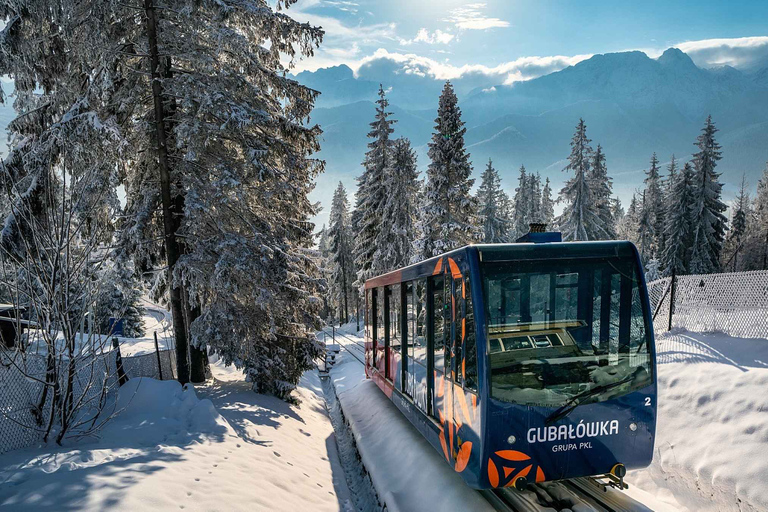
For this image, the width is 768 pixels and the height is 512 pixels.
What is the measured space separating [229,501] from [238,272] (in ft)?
17.3

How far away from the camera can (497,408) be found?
5527 millimetres

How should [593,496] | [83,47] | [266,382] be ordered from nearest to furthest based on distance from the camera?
[593,496]
[83,47]
[266,382]

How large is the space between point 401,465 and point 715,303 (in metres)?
8.24

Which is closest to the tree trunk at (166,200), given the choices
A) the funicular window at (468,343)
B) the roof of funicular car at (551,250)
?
the funicular window at (468,343)

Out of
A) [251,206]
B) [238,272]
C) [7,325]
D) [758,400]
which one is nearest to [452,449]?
[758,400]

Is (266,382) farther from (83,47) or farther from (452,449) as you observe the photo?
(83,47)

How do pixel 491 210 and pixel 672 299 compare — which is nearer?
pixel 672 299

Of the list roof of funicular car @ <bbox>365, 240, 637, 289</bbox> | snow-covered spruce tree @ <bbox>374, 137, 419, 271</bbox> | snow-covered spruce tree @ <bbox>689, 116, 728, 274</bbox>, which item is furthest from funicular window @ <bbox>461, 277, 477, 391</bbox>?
snow-covered spruce tree @ <bbox>689, 116, 728, 274</bbox>

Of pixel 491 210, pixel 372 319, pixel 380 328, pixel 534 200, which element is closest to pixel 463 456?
pixel 380 328

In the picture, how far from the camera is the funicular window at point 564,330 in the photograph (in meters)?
5.68

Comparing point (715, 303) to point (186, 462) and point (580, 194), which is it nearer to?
point (186, 462)

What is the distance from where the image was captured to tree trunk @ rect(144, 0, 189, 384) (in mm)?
10188

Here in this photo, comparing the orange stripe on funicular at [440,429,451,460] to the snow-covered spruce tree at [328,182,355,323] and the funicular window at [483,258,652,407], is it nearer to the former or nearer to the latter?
the funicular window at [483,258,652,407]

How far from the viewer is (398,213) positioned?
1172 inches
